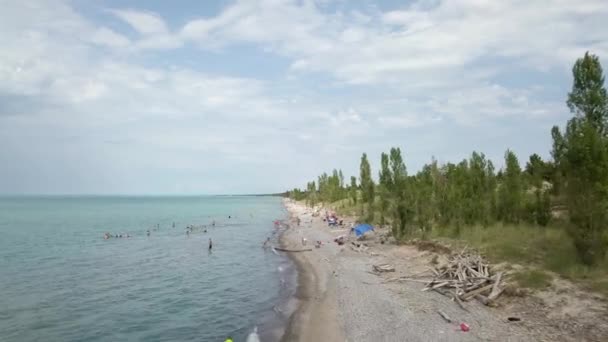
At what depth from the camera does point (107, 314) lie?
79.2 ft

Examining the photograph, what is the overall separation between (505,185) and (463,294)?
1844 cm

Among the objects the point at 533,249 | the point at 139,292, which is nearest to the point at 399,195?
the point at 533,249

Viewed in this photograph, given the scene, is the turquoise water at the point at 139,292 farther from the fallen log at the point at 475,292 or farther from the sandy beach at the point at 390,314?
the fallen log at the point at 475,292

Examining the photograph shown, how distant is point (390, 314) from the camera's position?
2003 cm

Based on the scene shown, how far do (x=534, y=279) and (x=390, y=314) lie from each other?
22.5 ft

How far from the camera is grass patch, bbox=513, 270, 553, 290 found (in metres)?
19.1

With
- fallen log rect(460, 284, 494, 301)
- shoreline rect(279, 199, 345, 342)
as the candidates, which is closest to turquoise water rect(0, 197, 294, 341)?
shoreline rect(279, 199, 345, 342)

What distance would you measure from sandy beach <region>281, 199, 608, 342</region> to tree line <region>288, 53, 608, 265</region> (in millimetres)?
6114

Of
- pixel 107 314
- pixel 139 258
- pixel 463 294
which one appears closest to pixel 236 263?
pixel 139 258

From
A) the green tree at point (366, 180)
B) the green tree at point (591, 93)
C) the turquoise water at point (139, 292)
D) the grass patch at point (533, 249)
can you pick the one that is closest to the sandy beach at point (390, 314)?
the turquoise water at point (139, 292)

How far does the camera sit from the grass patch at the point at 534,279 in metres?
19.1

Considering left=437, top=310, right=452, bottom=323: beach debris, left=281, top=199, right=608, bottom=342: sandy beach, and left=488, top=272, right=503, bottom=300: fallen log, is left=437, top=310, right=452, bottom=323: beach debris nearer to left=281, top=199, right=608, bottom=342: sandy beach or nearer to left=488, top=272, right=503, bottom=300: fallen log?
left=281, top=199, right=608, bottom=342: sandy beach

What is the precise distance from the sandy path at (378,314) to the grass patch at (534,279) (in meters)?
2.48

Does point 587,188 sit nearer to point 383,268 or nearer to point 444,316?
point 444,316
